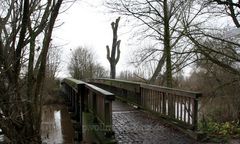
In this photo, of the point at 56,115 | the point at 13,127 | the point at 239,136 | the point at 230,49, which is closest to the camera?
the point at 13,127

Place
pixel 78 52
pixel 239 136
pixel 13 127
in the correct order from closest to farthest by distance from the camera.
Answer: pixel 13 127, pixel 239 136, pixel 78 52

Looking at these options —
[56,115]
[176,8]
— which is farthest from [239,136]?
[56,115]

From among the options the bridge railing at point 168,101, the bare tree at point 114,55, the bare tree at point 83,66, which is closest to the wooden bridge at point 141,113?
the bridge railing at point 168,101

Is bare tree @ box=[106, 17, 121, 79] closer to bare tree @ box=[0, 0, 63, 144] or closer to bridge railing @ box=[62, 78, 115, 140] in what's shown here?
bridge railing @ box=[62, 78, 115, 140]

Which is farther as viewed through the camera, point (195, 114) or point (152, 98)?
point (152, 98)

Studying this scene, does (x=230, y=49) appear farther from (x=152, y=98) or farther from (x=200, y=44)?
(x=152, y=98)

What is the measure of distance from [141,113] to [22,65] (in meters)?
5.19

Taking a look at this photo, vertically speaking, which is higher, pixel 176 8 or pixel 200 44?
pixel 176 8

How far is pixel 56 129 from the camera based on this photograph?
15.8 m

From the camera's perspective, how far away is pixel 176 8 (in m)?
14.7

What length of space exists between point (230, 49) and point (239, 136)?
523cm

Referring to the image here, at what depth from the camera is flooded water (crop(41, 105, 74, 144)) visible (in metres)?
13.1

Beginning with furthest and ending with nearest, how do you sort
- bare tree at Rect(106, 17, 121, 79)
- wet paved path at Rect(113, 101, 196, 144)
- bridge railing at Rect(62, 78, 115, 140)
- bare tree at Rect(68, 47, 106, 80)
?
bare tree at Rect(68, 47, 106, 80) < bare tree at Rect(106, 17, 121, 79) < wet paved path at Rect(113, 101, 196, 144) < bridge railing at Rect(62, 78, 115, 140)

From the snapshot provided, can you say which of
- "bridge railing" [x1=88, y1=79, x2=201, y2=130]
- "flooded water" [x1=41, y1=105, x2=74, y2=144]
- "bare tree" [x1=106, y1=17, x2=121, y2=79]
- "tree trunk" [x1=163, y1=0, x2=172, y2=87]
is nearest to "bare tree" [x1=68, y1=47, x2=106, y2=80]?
"bare tree" [x1=106, y1=17, x2=121, y2=79]
